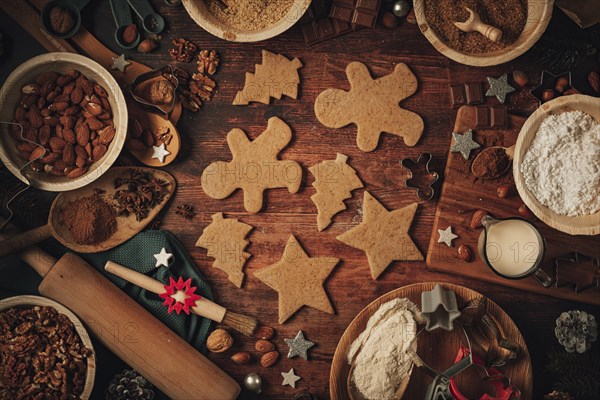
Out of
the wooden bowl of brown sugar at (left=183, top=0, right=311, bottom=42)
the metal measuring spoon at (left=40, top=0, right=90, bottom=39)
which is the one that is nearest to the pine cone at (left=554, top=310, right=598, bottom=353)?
the wooden bowl of brown sugar at (left=183, top=0, right=311, bottom=42)

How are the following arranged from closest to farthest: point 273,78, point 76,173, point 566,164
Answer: point 566,164
point 76,173
point 273,78

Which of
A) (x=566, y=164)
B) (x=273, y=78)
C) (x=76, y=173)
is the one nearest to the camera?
(x=566, y=164)

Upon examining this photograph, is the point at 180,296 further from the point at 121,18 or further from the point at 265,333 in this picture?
the point at 121,18

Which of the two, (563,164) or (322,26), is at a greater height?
(322,26)

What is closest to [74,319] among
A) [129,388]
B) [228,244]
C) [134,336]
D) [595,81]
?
[134,336]

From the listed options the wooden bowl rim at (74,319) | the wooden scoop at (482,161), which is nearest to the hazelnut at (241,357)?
the wooden bowl rim at (74,319)

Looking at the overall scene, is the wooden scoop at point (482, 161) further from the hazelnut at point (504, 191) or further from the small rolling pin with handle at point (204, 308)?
the small rolling pin with handle at point (204, 308)

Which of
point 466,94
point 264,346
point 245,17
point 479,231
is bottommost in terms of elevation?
point 264,346

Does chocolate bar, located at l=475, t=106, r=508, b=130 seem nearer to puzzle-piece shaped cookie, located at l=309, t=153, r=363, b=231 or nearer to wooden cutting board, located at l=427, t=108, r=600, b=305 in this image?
wooden cutting board, located at l=427, t=108, r=600, b=305
